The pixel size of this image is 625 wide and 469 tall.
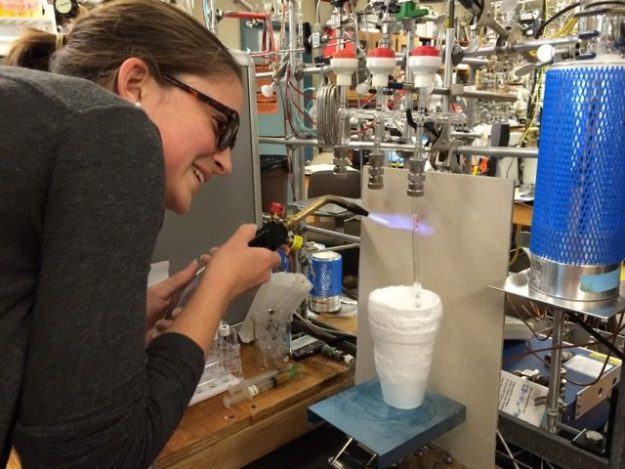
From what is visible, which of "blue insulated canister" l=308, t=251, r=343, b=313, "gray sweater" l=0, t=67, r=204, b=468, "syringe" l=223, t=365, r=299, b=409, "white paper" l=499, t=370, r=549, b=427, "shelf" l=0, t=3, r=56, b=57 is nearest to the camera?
"gray sweater" l=0, t=67, r=204, b=468

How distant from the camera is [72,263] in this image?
18.2 inches

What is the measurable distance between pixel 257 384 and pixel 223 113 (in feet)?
2.48

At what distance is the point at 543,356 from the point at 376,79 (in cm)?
89

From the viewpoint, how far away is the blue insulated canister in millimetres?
1615

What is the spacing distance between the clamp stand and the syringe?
27 centimetres

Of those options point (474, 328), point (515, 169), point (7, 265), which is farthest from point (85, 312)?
point (515, 169)

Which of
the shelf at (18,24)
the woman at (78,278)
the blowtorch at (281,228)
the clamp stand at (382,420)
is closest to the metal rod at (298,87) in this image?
the blowtorch at (281,228)

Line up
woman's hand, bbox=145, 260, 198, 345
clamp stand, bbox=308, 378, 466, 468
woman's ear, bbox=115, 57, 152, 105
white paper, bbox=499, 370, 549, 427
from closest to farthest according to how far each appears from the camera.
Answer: woman's ear, bbox=115, 57, 152, 105, clamp stand, bbox=308, 378, 466, 468, woman's hand, bbox=145, 260, 198, 345, white paper, bbox=499, 370, 549, 427

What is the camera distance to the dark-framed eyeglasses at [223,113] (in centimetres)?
66

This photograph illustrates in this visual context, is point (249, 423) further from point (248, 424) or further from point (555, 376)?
point (555, 376)

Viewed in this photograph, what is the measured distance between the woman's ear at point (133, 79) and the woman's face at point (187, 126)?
2 cm

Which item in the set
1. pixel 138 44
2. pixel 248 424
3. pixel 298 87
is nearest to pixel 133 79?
pixel 138 44

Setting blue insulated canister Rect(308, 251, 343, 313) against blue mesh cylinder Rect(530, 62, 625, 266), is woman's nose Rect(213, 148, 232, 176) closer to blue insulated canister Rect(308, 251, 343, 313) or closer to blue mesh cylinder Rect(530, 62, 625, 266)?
blue mesh cylinder Rect(530, 62, 625, 266)

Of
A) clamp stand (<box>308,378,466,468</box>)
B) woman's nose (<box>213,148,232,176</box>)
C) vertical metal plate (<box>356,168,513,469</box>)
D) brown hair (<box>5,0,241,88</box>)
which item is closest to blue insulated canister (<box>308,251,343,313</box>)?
vertical metal plate (<box>356,168,513,469</box>)
